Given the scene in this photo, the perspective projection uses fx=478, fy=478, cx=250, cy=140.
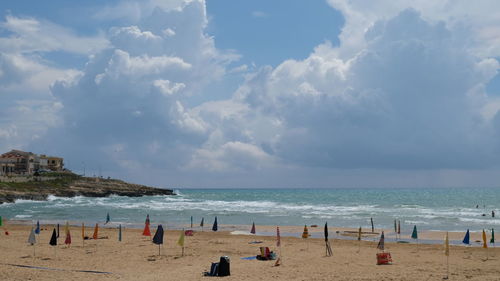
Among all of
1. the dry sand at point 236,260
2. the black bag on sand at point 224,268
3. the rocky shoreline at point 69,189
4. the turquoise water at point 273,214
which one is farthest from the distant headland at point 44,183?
the black bag on sand at point 224,268

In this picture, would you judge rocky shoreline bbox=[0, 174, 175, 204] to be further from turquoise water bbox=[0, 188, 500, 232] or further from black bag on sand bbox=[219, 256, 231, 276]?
black bag on sand bbox=[219, 256, 231, 276]

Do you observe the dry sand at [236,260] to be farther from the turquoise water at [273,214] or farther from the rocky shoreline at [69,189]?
the rocky shoreline at [69,189]

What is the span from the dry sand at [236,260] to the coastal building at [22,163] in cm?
10908

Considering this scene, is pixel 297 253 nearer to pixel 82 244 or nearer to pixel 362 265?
pixel 362 265

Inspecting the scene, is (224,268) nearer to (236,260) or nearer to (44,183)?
(236,260)

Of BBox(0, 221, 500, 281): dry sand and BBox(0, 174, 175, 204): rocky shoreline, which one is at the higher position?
BBox(0, 174, 175, 204): rocky shoreline

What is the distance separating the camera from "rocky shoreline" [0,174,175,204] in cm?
8494

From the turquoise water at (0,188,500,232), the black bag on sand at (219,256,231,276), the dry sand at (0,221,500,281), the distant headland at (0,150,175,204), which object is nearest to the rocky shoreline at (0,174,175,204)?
the distant headland at (0,150,175,204)

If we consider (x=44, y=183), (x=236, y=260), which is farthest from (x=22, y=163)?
(x=236, y=260)

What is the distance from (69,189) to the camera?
106 meters

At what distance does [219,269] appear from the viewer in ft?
55.4

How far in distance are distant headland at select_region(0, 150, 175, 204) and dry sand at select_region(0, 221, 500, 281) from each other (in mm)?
58975

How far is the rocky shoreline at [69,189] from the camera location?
279 ft

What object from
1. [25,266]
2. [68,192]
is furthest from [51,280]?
[68,192]
